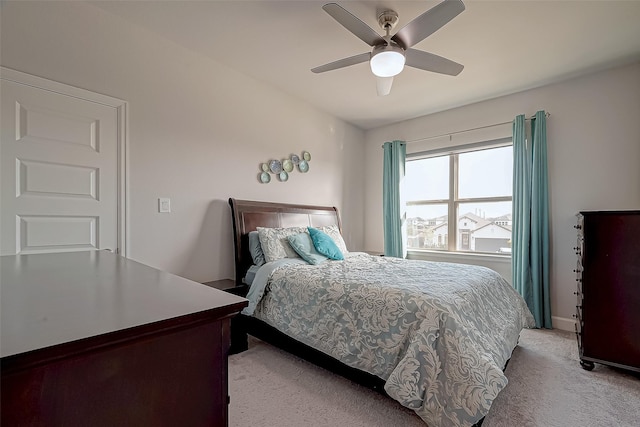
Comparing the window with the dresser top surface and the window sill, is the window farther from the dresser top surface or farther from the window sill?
the dresser top surface

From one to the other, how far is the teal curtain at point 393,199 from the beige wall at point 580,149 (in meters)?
1.13

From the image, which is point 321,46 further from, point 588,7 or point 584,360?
point 584,360

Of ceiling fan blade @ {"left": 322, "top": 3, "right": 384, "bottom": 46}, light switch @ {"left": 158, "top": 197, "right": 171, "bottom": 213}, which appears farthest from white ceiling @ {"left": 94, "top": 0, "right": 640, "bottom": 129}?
light switch @ {"left": 158, "top": 197, "right": 171, "bottom": 213}

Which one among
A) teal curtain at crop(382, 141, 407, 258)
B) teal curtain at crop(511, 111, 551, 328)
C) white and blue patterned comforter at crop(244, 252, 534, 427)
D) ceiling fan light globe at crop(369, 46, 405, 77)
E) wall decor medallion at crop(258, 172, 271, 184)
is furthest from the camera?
teal curtain at crop(382, 141, 407, 258)

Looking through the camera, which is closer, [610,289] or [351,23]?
[351,23]

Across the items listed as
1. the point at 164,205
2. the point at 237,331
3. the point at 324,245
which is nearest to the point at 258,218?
the point at 324,245

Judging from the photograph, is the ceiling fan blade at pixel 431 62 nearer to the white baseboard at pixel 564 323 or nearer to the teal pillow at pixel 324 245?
the teal pillow at pixel 324 245

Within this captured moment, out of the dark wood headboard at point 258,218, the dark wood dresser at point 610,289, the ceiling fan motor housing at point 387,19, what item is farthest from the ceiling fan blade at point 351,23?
the dark wood dresser at point 610,289

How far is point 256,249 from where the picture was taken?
2.82 metres

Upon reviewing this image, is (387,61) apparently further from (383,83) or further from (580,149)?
(580,149)

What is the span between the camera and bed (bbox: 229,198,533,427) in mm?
1416

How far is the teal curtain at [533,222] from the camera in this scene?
3.05 m

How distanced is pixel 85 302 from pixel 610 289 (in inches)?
119

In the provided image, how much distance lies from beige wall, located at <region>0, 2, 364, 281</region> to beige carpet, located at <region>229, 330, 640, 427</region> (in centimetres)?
118
